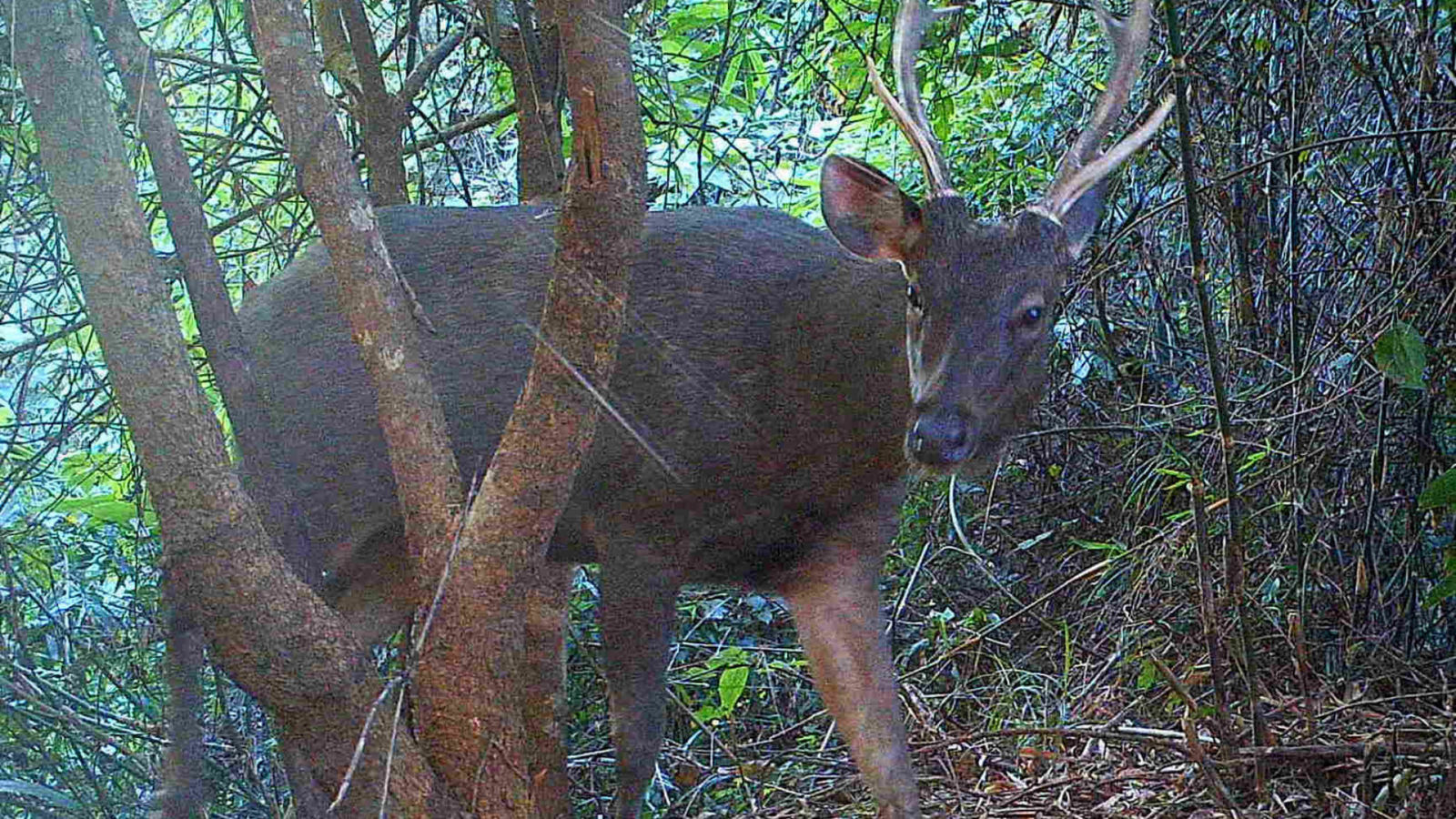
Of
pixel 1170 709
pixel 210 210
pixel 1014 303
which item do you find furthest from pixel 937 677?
pixel 210 210

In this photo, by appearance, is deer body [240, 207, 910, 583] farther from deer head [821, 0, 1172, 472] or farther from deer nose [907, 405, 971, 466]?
deer nose [907, 405, 971, 466]

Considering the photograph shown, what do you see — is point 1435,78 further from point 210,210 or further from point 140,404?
point 210,210

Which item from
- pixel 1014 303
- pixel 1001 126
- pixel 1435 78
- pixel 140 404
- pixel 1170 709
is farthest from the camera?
pixel 1001 126

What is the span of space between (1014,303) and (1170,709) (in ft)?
4.11

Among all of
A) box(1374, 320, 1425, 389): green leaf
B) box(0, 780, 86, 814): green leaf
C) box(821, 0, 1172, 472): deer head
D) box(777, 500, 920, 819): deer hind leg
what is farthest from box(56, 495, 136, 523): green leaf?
box(1374, 320, 1425, 389): green leaf

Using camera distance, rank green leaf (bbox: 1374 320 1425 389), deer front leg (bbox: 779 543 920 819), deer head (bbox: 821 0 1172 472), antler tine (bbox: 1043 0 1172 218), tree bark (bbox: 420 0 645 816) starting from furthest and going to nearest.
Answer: deer front leg (bbox: 779 543 920 819) → antler tine (bbox: 1043 0 1172 218) → deer head (bbox: 821 0 1172 472) → green leaf (bbox: 1374 320 1425 389) → tree bark (bbox: 420 0 645 816)

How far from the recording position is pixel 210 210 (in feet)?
16.9

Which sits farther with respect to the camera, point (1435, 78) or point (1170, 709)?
point (1170, 709)

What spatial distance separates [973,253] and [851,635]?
1.01m

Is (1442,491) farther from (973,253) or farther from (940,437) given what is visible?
(973,253)

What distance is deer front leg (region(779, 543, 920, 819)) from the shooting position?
390cm

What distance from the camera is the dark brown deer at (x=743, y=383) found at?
3711mm

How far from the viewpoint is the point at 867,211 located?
387 centimetres

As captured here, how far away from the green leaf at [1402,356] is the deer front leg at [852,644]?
51.0 inches
